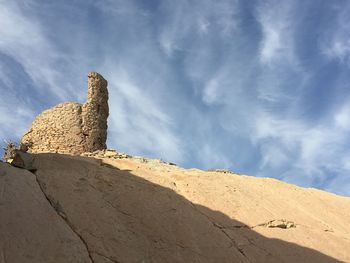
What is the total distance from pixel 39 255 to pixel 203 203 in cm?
421

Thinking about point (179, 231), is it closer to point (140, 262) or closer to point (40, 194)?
point (140, 262)

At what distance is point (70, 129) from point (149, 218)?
10492mm

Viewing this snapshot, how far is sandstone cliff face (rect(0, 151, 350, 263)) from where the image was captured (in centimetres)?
582

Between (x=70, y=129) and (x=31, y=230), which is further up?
(x=70, y=129)

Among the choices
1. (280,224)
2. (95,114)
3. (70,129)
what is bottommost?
(280,224)

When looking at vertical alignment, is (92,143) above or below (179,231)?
above

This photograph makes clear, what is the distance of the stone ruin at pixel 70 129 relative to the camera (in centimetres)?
1664

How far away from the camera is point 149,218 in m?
7.38

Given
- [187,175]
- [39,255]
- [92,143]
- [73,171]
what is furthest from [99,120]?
[39,255]

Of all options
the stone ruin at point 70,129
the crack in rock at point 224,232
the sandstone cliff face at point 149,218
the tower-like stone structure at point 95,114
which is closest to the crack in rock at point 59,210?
the sandstone cliff face at point 149,218

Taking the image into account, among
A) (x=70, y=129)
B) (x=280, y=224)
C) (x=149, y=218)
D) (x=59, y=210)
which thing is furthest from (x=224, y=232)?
(x=70, y=129)

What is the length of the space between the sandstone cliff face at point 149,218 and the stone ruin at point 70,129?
6.84m

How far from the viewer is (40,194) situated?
6.69 meters

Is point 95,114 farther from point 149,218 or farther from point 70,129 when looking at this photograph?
point 149,218
